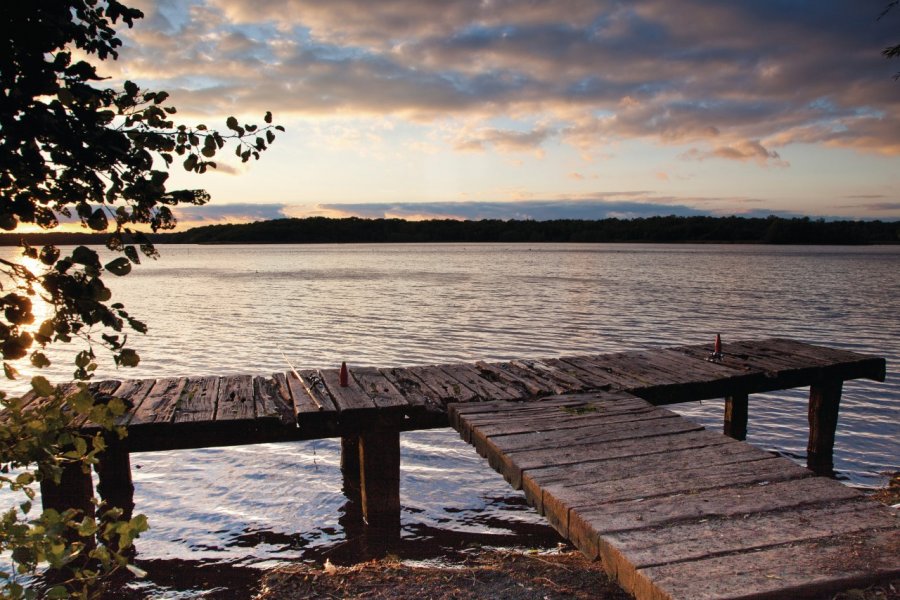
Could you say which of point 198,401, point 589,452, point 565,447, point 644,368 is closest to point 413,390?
point 198,401

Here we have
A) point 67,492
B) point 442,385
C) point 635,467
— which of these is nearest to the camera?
point 635,467

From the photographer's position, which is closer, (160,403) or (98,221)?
(98,221)

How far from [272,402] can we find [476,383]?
98.8 inches

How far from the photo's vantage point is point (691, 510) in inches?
162

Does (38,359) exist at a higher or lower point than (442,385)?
higher

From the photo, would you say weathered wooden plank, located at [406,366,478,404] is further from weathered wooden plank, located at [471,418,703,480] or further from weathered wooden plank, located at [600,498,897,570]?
weathered wooden plank, located at [600,498,897,570]

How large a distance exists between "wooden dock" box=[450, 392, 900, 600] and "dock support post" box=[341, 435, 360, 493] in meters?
3.88

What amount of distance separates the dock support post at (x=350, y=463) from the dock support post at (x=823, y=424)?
7.44 metres

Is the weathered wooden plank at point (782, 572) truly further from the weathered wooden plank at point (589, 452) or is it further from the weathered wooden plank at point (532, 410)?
the weathered wooden plank at point (532, 410)

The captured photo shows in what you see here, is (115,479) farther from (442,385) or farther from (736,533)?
(736,533)

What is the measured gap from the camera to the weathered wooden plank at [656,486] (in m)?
4.35

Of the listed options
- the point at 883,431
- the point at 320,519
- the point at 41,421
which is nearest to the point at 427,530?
the point at 320,519

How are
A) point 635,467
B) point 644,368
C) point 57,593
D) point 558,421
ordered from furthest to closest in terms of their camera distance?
1. point 644,368
2. point 558,421
3. point 635,467
4. point 57,593

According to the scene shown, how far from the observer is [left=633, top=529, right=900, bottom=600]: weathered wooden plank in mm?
3158
